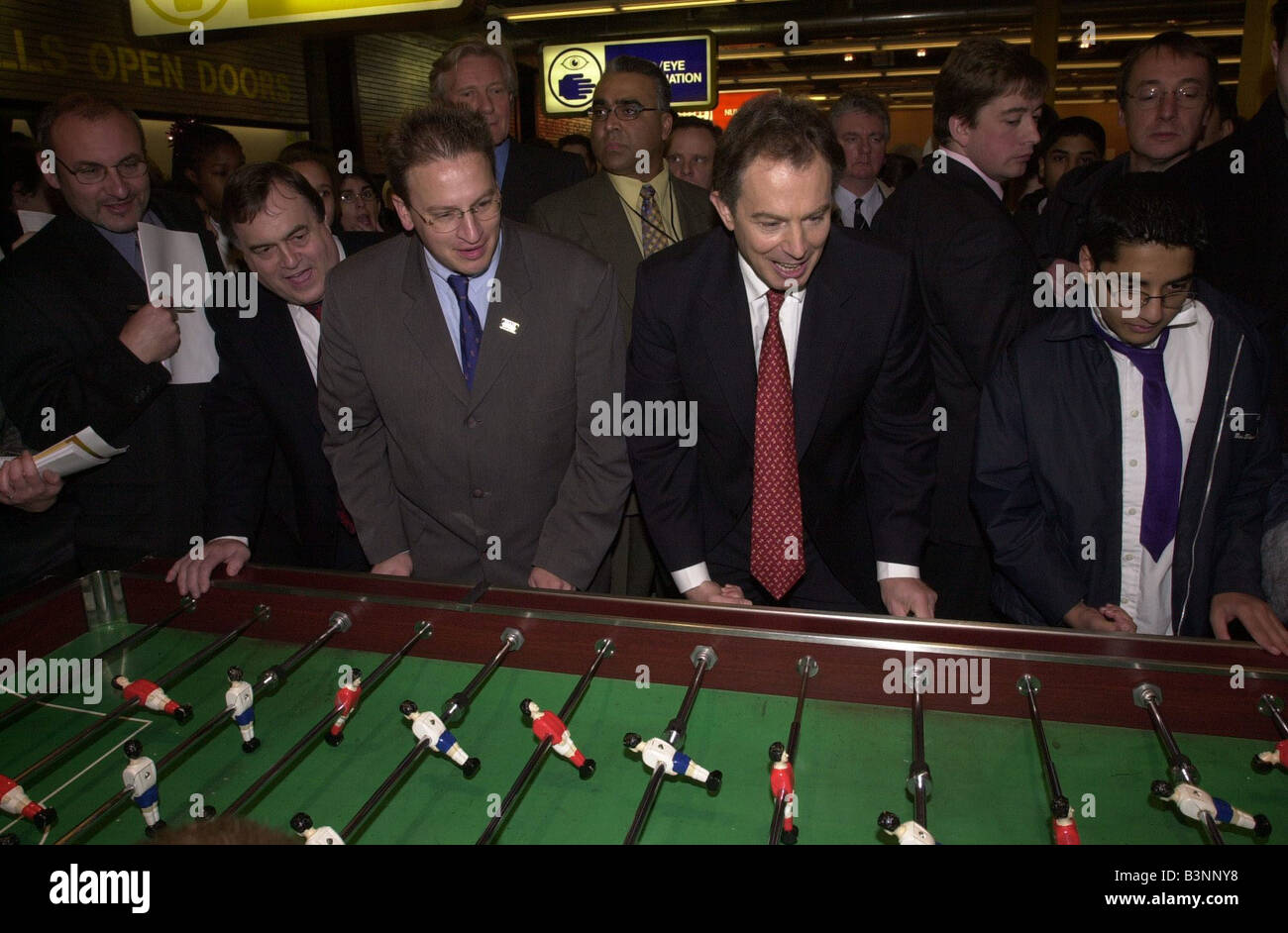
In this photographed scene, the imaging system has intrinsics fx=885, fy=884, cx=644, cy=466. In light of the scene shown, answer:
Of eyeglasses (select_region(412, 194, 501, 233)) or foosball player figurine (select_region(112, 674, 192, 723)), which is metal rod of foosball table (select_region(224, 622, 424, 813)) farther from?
eyeglasses (select_region(412, 194, 501, 233))

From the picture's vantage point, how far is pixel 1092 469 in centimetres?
197

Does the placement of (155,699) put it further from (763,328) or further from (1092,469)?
(1092,469)

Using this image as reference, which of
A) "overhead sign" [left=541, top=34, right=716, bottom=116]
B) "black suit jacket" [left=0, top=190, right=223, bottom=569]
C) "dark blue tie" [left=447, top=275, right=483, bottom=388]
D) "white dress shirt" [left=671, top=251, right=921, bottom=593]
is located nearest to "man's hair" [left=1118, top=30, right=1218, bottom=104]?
"white dress shirt" [left=671, top=251, right=921, bottom=593]

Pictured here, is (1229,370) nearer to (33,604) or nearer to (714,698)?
(714,698)

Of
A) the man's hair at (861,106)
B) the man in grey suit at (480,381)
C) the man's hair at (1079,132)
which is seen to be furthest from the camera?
the man's hair at (861,106)

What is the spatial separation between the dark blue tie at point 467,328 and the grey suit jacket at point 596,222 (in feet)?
3.14

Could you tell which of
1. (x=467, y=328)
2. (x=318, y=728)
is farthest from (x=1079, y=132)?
(x=318, y=728)

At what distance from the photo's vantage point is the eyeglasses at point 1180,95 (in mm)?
2748

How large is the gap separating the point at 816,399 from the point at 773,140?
0.60 m

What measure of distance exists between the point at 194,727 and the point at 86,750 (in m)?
0.17

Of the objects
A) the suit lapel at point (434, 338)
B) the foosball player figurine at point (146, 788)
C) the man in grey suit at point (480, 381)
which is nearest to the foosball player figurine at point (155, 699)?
the foosball player figurine at point (146, 788)

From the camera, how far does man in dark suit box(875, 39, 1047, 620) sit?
2479 mm

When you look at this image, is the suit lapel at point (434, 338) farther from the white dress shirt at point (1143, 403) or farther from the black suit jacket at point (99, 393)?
the white dress shirt at point (1143, 403)

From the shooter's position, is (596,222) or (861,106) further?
(861,106)
